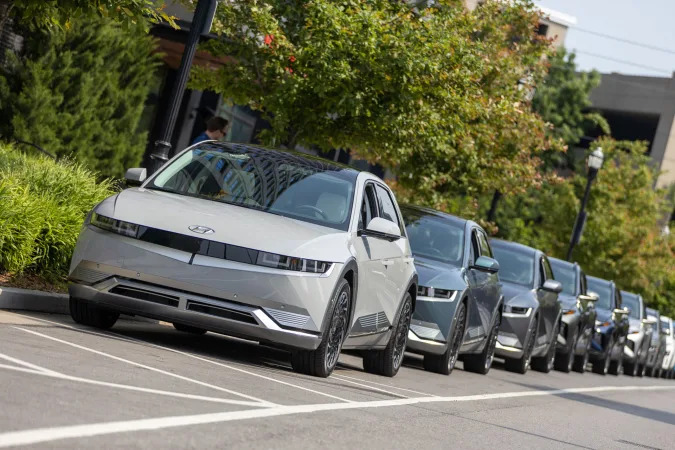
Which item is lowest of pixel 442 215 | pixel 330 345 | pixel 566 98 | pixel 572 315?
pixel 330 345

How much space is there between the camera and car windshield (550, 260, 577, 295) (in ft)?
74.4

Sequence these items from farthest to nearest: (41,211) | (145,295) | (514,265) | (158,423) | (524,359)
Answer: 1. (514,265)
2. (524,359)
3. (41,211)
4. (145,295)
5. (158,423)

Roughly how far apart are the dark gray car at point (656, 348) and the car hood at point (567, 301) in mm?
9982

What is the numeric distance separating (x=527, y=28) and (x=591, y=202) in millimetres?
20649

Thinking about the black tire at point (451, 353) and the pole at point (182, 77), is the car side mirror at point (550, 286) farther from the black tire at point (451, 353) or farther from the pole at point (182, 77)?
the pole at point (182, 77)

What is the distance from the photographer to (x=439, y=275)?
46.0ft

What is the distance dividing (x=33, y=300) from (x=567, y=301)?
13.0m

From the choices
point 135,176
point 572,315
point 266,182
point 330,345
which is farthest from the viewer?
point 572,315

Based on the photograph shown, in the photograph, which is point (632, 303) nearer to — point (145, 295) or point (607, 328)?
point (607, 328)

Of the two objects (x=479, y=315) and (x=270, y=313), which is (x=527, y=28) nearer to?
(x=479, y=315)

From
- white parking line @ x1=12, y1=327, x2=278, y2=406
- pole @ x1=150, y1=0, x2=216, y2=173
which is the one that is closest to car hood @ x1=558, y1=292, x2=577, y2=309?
pole @ x1=150, y1=0, x2=216, y2=173

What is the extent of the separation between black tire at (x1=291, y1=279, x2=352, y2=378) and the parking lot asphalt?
0.44 feet

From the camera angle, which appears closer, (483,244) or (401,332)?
(401,332)

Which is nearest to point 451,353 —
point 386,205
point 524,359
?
point 386,205
